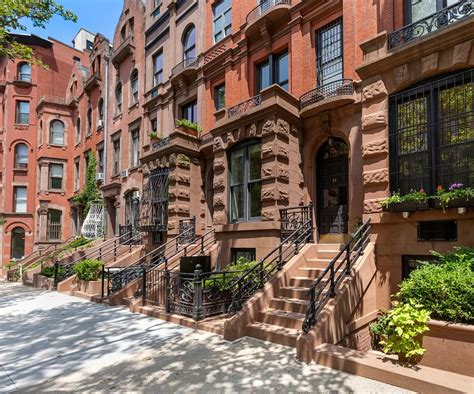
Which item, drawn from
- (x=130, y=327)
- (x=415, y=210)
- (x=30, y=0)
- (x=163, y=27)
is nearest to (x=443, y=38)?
(x=415, y=210)

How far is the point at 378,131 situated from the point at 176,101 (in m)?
11.9

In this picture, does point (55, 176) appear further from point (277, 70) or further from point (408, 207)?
point (408, 207)

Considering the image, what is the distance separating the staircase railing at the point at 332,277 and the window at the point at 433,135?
1488 millimetres

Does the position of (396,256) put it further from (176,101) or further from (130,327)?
(176,101)

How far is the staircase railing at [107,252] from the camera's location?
1516 centimetres

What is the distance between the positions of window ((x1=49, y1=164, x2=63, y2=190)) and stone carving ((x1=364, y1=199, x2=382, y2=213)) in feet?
90.6

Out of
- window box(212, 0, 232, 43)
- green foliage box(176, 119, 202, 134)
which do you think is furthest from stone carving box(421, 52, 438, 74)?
green foliage box(176, 119, 202, 134)

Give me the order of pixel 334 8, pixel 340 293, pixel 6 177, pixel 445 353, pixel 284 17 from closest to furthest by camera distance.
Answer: pixel 445 353, pixel 340 293, pixel 334 8, pixel 284 17, pixel 6 177

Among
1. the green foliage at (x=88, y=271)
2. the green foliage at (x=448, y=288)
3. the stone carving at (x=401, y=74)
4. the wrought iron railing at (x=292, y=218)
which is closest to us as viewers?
the green foliage at (x=448, y=288)

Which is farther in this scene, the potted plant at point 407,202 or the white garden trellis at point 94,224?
the white garden trellis at point 94,224

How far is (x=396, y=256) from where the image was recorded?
25.6 feet

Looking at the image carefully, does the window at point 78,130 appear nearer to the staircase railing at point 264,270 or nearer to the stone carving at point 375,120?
the staircase railing at point 264,270

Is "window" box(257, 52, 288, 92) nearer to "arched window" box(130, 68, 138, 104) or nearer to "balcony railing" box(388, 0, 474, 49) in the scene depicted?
"balcony railing" box(388, 0, 474, 49)

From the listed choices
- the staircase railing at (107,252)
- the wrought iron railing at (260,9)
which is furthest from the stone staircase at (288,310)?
the staircase railing at (107,252)
